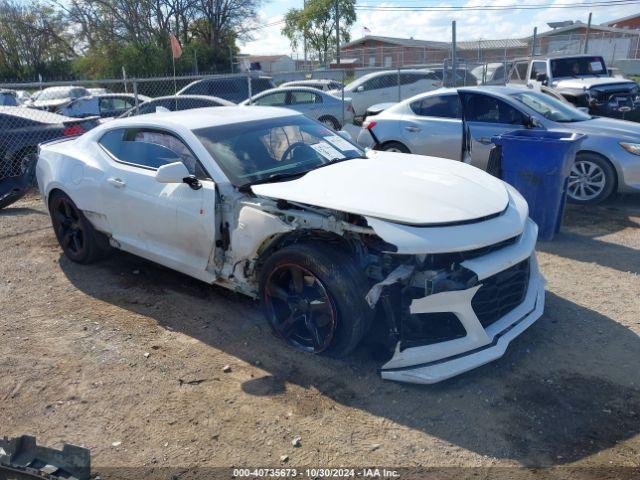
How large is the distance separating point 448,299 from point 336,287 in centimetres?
66

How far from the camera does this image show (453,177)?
13.2ft

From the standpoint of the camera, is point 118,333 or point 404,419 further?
point 118,333

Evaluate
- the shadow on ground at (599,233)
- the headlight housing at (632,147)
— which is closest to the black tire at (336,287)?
the shadow on ground at (599,233)

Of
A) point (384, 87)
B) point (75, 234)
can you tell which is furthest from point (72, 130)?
point (384, 87)

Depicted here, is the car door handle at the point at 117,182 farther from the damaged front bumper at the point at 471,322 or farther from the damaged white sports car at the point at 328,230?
the damaged front bumper at the point at 471,322

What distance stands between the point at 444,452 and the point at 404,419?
1.06 ft

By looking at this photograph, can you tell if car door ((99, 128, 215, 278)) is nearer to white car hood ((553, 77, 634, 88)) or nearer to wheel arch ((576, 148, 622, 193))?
wheel arch ((576, 148, 622, 193))

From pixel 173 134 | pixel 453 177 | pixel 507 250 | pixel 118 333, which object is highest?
pixel 173 134

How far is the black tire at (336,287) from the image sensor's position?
332 centimetres

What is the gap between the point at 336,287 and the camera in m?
3.31

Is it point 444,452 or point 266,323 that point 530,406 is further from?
point 266,323

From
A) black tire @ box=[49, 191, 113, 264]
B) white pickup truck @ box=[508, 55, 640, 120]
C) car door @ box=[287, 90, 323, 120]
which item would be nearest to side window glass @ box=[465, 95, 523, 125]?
black tire @ box=[49, 191, 113, 264]

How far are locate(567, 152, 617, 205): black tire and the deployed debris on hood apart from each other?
6.25 m

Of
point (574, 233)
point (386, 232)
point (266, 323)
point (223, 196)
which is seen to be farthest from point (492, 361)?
point (574, 233)
